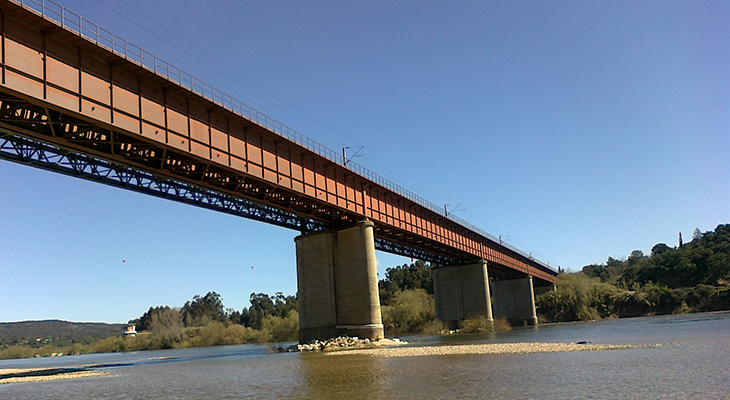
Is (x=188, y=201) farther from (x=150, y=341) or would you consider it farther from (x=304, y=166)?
(x=150, y=341)

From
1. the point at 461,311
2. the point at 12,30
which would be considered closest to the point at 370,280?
the point at 12,30

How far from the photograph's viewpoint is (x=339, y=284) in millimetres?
50531

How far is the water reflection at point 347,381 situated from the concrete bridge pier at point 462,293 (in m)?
57.5

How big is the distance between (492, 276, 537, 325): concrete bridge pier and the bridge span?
41.3 meters

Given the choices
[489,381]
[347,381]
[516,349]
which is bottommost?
[516,349]

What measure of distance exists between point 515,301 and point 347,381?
93.8 m

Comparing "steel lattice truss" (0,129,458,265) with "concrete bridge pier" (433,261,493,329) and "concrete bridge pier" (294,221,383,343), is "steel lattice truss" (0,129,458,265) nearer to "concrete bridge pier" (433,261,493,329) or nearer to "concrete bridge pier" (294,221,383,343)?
"concrete bridge pier" (294,221,383,343)

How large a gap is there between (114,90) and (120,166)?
8.45m

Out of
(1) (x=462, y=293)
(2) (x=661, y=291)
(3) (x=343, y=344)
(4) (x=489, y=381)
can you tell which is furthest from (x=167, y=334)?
(4) (x=489, y=381)

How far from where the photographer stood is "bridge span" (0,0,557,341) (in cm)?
2487

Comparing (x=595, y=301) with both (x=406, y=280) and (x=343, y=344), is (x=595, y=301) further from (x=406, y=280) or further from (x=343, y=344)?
(x=343, y=344)

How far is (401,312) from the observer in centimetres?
9150

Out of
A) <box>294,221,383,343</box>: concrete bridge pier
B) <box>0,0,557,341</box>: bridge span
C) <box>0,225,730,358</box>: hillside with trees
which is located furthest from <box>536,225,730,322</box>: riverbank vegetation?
<box>294,221,383,343</box>: concrete bridge pier

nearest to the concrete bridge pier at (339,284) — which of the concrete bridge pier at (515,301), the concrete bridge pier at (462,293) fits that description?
the concrete bridge pier at (462,293)
